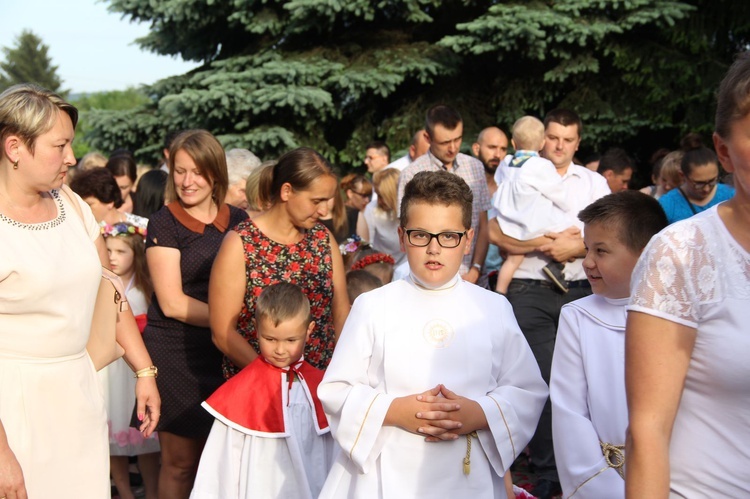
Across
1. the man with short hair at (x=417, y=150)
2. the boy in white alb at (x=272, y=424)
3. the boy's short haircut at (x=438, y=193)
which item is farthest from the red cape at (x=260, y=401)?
the man with short hair at (x=417, y=150)

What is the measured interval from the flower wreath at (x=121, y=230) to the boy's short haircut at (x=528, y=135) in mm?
3044

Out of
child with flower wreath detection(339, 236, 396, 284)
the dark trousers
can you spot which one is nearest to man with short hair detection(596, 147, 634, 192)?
child with flower wreath detection(339, 236, 396, 284)

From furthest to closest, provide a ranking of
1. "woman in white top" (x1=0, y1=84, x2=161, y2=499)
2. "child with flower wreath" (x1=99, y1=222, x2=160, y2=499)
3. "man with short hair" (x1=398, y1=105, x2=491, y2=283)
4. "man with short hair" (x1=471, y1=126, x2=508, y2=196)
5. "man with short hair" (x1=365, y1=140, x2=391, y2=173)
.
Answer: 1. "man with short hair" (x1=365, y1=140, x2=391, y2=173)
2. "man with short hair" (x1=471, y1=126, x2=508, y2=196)
3. "man with short hair" (x1=398, y1=105, x2=491, y2=283)
4. "child with flower wreath" (x1=99, y1=222, x2=160, y2=499)
5. "woman in white top" (x1=0, y1=84, x2=161, y2=499)

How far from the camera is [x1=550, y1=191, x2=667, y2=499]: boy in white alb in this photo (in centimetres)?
318

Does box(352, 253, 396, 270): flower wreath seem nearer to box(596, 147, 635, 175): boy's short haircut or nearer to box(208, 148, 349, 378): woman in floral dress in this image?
box(208, 148, 349, 378): woman in floral dress

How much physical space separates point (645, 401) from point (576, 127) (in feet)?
15.7

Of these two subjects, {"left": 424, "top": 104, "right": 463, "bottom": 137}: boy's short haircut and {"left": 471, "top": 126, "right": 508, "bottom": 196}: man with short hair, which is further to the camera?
{"left": 471, "top": 126, "right": 508, "bottom": 196}: man with short hair

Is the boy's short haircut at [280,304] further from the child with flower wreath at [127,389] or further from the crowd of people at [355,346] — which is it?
the child with flower wreath at [127,389]

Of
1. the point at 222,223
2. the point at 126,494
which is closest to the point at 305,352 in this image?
the point at 222,223

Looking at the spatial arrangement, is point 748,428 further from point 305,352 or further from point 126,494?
point 126,494

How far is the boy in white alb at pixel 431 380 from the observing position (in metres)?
3.27

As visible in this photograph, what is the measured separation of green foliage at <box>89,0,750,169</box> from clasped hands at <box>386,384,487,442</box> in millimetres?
10095

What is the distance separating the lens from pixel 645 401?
2.11 metres

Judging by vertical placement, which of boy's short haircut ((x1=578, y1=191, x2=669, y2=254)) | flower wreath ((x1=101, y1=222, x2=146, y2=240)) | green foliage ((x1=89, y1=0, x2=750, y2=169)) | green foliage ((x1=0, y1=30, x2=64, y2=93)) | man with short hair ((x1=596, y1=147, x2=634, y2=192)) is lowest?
flower wreath ((x1=101, y1=222, x2=146, y2=240))
